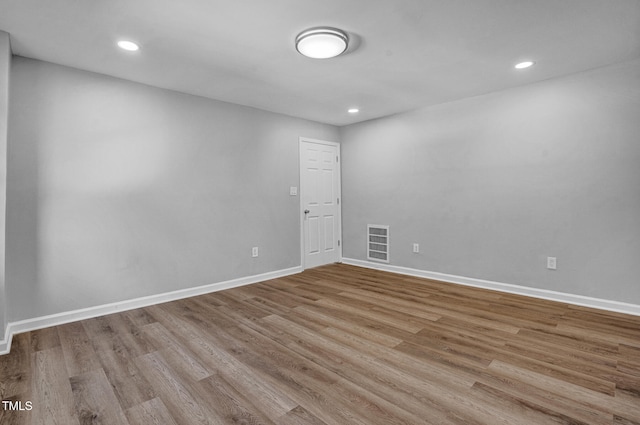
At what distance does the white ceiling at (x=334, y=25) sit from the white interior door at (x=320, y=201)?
1.59 m

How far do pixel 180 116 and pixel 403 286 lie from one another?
349 cm

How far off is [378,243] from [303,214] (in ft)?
4.33

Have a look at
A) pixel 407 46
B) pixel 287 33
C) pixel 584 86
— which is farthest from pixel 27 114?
pixel 584 86

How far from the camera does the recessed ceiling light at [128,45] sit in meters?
2.58

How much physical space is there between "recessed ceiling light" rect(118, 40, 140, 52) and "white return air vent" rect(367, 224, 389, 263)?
3893 millimetres

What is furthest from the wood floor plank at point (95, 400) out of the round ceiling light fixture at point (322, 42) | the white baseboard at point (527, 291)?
the white baseboard at point (527, 291)

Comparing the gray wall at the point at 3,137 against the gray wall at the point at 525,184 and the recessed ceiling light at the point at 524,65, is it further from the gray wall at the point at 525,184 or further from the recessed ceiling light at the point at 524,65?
the recessed ceiling light at the point at 524,65

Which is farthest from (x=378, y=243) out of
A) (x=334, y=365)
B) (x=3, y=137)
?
(x=3, y=137)

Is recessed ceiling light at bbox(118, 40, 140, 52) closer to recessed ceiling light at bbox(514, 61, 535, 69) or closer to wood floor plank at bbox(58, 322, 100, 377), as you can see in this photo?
wood floor plank at bbox(58, 322, 100, 377)

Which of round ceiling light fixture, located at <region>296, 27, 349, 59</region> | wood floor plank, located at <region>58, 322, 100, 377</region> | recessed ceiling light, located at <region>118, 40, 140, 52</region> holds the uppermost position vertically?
recessed ceiling light, located at <region>118, 40, 140, 52</region>

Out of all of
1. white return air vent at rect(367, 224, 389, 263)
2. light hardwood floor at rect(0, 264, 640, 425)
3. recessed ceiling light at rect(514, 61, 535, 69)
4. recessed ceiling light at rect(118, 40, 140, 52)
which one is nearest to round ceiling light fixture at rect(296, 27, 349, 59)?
recessed ceiling light at rect(118, 40, 140, 52)

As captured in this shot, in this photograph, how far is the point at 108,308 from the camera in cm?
323

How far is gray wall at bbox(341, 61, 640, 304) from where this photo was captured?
3.13 meters

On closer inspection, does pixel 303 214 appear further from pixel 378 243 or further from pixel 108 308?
pixel 108 308
